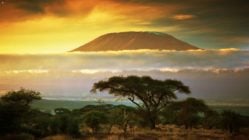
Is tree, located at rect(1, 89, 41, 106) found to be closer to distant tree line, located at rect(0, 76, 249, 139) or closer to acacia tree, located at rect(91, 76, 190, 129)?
distant tree line, located at rect(0, 76, 249, 139)

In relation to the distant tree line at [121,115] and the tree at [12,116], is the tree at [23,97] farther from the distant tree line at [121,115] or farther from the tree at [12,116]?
the tree at [12,116]

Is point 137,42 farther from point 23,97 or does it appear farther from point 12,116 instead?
point 12,116

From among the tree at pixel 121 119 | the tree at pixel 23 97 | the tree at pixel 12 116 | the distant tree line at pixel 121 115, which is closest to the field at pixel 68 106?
the distant tree line at pixel 121 115

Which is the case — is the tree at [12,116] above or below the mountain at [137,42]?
below

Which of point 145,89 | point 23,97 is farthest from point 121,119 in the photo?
point 145,89

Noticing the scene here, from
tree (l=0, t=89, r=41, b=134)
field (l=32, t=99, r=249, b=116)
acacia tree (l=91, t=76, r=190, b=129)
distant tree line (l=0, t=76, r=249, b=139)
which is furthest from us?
field (l=32, t=99, r=249, b=116)

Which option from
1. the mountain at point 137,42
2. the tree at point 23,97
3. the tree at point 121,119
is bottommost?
the tree at point 121,119

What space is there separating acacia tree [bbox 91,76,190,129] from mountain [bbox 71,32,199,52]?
24.6 ft

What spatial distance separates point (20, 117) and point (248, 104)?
40724mm

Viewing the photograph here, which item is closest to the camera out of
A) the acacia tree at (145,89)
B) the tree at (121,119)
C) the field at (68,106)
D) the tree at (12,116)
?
the tree at (12,116)

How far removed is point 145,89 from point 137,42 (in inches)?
393

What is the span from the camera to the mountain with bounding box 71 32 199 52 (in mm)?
39531

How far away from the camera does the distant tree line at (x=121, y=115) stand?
843 inches

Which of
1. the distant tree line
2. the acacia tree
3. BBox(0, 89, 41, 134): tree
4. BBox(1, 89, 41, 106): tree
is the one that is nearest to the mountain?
the distant tree line
